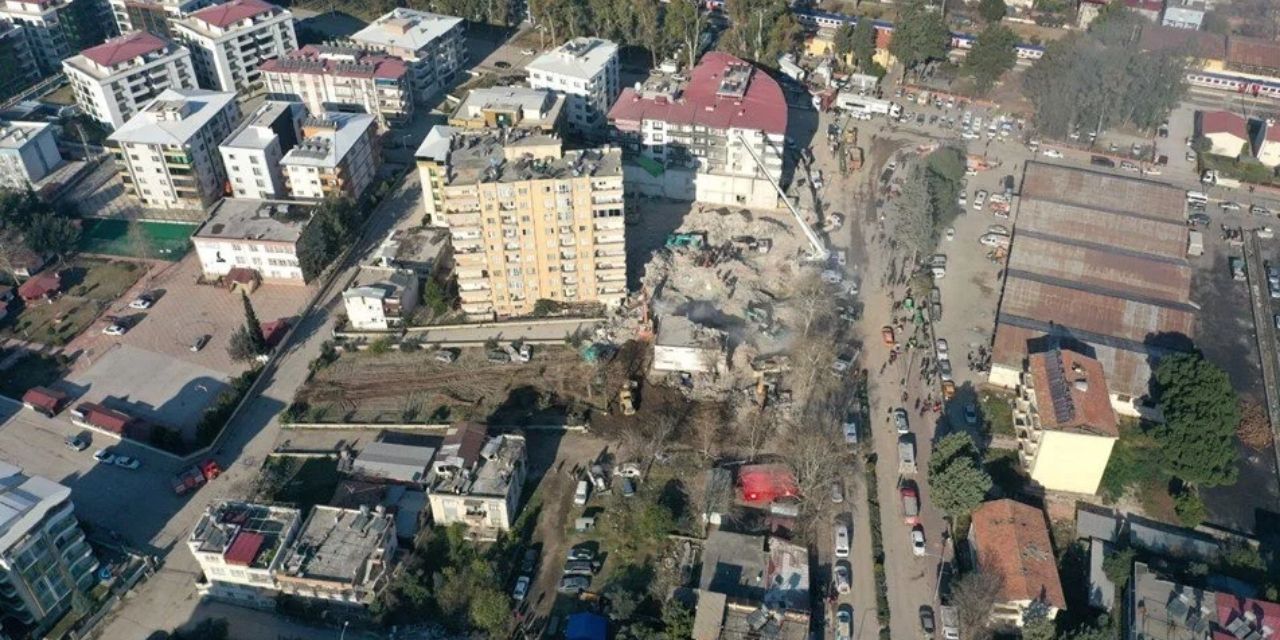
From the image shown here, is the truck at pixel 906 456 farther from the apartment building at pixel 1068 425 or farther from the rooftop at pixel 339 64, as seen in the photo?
the rooftop at pixel 339 64

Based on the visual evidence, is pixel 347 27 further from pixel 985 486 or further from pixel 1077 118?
pixel 985 486

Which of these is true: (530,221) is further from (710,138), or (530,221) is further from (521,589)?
(521,589)

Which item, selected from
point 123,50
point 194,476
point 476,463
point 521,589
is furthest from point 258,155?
point 521,589

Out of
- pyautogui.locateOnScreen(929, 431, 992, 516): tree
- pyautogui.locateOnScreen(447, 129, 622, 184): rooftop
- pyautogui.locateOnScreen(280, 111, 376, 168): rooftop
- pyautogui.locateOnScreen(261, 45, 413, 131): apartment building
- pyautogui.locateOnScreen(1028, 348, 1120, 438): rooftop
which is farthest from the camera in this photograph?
pyautogui.locateOnScreen(261, 45, 413, 131): apartment building

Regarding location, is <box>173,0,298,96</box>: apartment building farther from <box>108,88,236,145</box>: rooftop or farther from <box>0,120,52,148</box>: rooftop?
<box>0,120,52,148</box>: rooftop

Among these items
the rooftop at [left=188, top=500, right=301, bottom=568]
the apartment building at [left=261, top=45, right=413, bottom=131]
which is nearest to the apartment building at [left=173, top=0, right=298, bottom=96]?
the apartment building at [left=261, top=45, right=413, bottom=131]

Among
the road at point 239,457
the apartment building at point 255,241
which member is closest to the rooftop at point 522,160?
the road at point 239,457

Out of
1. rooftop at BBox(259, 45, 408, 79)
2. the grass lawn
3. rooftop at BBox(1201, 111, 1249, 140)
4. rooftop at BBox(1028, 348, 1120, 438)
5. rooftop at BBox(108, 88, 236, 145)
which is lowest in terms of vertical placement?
the grass lawn
